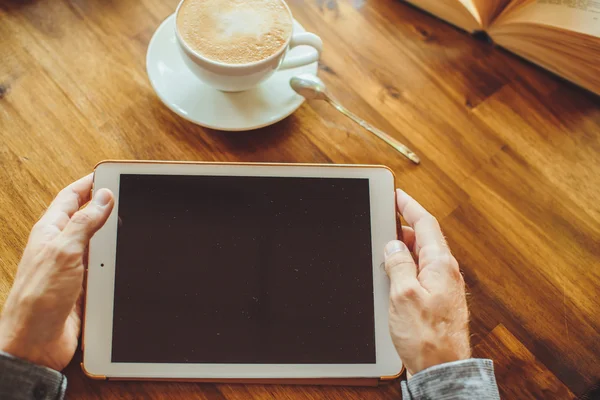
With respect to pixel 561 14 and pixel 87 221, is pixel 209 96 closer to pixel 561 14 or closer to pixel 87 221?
pixel 87 221

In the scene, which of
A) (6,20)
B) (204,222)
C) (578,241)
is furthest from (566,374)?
(6,20)

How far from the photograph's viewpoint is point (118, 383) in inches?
26.6

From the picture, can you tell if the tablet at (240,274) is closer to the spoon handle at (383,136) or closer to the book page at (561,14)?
the spoon handle at (383,136)

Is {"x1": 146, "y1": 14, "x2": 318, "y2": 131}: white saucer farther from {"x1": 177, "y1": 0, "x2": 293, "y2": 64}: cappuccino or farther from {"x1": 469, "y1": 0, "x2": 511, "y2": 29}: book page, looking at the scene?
{"x1": 469, "y1": 0, "x2": 511, "y2": 29}: book page

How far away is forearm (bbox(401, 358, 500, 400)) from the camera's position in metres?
0.59

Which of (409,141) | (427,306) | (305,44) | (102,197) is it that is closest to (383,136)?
(409,141)

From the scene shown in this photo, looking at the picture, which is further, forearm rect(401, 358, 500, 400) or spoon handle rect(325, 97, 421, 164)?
spoon handle rect(325, 97, 421, 164)

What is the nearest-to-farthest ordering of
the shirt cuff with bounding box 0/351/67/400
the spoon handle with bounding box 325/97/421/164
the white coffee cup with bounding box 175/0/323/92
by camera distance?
the shirt cuff with bounding box 0/351/67/400 < the white coffee cup with bounding box 175/0/323/92 < the spoon handle with bounding box 325/97/421/164

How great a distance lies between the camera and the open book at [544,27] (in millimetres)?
787

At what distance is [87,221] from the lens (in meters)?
0.61

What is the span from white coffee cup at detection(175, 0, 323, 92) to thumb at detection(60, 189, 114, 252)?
0.22 meters

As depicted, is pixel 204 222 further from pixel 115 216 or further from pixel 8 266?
pixel 8 266

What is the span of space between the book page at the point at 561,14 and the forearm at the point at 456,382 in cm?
54

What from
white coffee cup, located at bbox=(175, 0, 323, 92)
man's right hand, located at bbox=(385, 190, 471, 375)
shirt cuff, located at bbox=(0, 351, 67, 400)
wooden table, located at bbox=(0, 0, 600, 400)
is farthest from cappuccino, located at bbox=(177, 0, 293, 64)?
shirt cuff, located at bbox=(0, 351, 67, 400)
